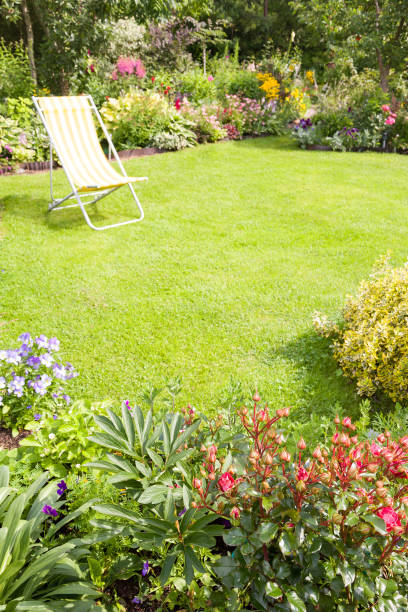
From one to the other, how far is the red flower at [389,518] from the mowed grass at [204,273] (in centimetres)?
130

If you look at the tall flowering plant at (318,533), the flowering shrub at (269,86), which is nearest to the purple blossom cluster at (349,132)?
the flowering shrub at (269,86)

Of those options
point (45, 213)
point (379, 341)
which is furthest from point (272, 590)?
point (45, 213)

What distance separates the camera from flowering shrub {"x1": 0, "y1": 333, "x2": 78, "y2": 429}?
217cm

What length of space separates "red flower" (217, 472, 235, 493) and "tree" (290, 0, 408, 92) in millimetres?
10328

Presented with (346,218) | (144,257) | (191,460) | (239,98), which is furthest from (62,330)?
(239,98)

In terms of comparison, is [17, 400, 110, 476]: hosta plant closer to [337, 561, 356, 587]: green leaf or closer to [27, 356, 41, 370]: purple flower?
[27, 356, 41, 370]: purple flower

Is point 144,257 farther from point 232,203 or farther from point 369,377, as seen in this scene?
point 369,377

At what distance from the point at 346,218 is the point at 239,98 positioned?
5.61m

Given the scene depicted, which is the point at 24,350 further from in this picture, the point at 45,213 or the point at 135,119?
the point at 135,119

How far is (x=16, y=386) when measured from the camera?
6.98 feet

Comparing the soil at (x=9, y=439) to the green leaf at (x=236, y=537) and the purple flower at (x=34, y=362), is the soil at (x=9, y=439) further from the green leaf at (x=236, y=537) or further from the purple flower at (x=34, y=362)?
the green leaf at (x=236, y=537)

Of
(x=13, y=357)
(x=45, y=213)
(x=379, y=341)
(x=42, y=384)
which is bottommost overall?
(x=45, y=213)

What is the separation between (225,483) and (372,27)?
35.6ft

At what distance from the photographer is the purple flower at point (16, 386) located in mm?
2129
